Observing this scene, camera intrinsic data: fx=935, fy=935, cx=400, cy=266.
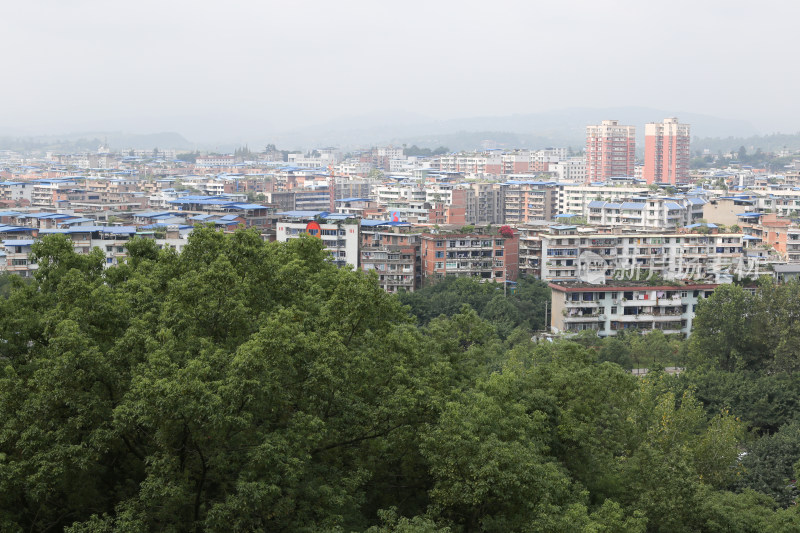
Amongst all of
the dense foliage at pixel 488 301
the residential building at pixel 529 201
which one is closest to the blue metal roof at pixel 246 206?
the dense foliage at pixel 488 301

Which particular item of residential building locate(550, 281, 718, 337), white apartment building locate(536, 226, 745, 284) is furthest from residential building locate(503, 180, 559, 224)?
residential building locate(550, 281, 718, 337)

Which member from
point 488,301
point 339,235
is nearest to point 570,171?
point 339,235

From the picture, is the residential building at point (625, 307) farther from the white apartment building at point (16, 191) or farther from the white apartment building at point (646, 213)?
the white apartment building at point (16, 191)

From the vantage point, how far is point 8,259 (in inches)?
1085

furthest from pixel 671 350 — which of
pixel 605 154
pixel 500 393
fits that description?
pixel 605 154

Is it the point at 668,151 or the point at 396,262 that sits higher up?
the point at 668,151

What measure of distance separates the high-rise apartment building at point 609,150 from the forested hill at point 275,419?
196 ft

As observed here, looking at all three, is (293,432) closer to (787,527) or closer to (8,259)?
(787,527)

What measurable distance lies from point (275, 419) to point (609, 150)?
64.0 meters

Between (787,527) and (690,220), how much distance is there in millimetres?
31313

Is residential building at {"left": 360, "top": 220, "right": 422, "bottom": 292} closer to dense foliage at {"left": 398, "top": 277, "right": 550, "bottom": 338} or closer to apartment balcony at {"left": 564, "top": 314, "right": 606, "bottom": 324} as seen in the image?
dense foliage at {"left": 398, "top": 277, "right": 550, "bottom": 338}

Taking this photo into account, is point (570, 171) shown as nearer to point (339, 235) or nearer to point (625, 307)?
point (339, 235)

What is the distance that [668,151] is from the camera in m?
68.8

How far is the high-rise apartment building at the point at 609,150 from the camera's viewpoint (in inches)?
2709
